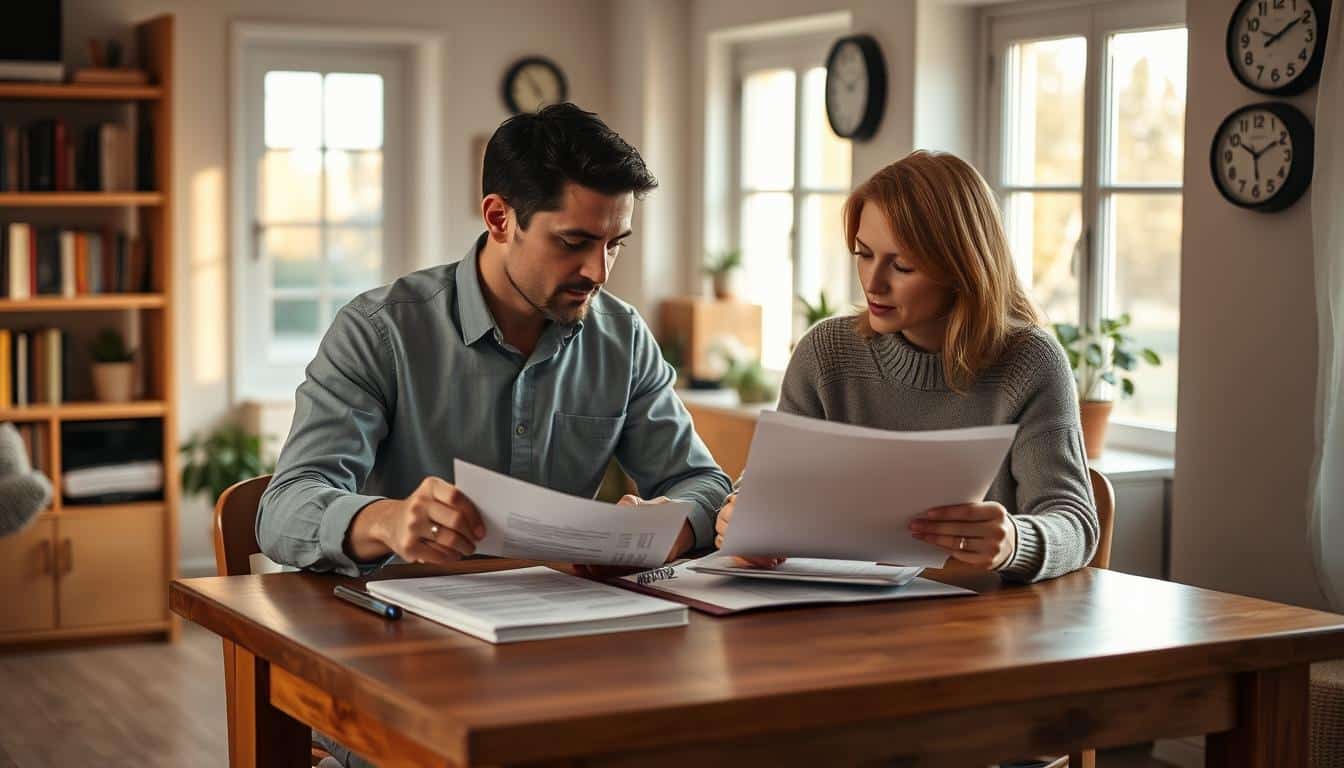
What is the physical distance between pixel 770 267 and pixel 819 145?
0.54 metres

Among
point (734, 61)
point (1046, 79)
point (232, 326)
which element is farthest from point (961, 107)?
point (232, 326)

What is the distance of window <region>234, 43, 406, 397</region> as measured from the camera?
5840mm

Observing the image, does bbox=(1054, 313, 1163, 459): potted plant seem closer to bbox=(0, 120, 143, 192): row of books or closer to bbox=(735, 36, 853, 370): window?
bbox=(735, 36, 853, 370): window

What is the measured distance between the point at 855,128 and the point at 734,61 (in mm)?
1110

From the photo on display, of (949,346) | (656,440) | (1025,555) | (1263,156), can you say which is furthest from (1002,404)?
(1263,156)

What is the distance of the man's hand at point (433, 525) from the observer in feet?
5.82

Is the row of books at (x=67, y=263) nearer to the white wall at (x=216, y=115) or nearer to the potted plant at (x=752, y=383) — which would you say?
the white wall at (x=216, y=115)

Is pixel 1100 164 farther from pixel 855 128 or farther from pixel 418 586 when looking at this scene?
pixel 418 586

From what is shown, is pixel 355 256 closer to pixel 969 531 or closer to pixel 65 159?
pixel 65 159

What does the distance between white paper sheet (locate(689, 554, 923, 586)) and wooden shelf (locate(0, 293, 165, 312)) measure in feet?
11.1

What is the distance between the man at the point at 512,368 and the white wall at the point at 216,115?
3.23 meters

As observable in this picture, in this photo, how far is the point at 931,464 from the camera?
5.98 feet

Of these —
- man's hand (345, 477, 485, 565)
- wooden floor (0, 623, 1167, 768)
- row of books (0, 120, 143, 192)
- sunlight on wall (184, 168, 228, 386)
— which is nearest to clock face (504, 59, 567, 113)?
sunlight on wall (184, 168, 228, 386)

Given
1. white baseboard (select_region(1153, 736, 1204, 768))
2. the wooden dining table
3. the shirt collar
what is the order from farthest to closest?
white baseboard (select_region(1153, 736, 1204, 768))
the shirt collar
the wooden dining table
